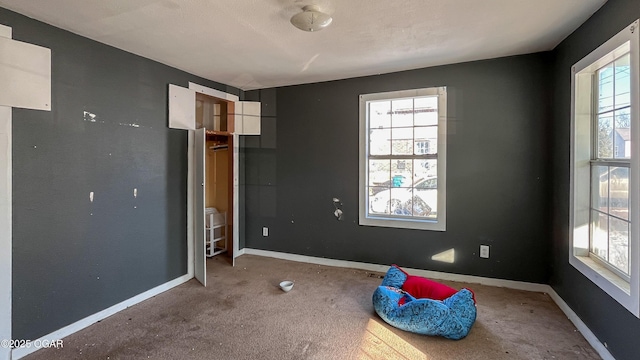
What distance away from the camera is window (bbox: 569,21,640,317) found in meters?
1.72

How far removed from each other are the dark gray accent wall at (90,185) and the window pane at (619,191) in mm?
3720

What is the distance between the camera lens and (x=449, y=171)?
10.8 ft

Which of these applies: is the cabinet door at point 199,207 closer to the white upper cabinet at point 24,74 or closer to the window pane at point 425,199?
the white upper cabinet at point 24,74

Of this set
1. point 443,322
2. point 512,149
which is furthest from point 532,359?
point 512,149

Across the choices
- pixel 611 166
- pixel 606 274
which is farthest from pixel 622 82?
pixel 606 274

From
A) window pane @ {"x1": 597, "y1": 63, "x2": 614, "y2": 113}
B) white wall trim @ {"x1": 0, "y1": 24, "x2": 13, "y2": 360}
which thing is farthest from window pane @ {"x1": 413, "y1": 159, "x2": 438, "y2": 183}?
white wall trim @ {"x1": 0, "y1": 24, "x2": 13, "y2": 360}

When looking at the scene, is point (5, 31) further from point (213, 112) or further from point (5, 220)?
point (213, 112)

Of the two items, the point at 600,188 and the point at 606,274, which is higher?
the point at 600,188

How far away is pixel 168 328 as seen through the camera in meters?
2.41

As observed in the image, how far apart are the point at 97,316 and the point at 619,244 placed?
154 inches

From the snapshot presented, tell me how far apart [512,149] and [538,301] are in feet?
4.72

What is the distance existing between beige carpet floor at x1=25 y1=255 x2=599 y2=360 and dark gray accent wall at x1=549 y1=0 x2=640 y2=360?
211mm

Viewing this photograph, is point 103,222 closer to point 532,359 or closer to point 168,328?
point 168,328

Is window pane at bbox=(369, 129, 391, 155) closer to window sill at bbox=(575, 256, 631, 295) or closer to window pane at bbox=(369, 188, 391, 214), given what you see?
window pane at bbox=(369, 188, 391, 214)
